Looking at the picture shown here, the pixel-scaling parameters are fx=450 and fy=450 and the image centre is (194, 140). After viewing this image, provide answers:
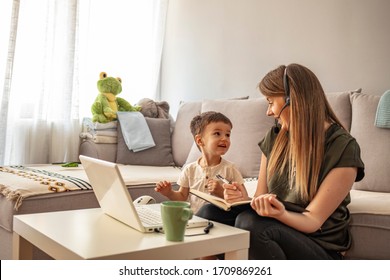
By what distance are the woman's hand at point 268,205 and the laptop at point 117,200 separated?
14 cm

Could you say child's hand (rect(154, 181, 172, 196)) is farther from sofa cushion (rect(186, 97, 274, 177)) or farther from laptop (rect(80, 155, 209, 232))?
sofa cushion (rect(186, 97, 274, 177))

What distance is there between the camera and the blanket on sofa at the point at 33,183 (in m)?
1.79

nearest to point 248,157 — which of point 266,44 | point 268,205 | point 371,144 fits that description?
point 371,144

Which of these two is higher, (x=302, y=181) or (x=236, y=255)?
(x=302, y=181)

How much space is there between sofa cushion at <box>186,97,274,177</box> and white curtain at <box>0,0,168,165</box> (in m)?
0.99

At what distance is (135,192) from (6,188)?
588mm

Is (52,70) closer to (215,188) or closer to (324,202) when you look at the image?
(215,188)

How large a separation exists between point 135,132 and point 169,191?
4.68 feet

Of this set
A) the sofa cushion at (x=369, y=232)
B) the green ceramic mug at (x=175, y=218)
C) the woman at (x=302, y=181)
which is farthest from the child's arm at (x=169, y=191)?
the sofa cushion at (x=369, y=232)

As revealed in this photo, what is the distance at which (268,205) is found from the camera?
3.80 ft

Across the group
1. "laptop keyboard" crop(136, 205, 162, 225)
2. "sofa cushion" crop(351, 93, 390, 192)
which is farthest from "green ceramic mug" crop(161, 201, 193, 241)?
"sofa cushion" crop(351, 93, 390, 192)
